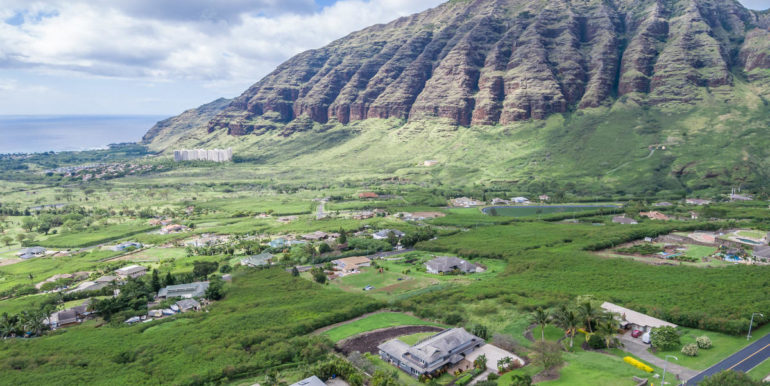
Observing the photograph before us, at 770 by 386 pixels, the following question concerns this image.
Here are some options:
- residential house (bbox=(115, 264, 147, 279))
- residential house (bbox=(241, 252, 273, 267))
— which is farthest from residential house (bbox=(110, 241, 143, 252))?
residential house (bbox=(241, 252, 273, 267))

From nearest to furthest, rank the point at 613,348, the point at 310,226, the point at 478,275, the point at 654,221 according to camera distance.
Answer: the point at 613,348, the point at 478,275, the point at 654,221, the point at 310,226

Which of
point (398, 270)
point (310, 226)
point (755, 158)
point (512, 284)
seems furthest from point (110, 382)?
point (755, 158)

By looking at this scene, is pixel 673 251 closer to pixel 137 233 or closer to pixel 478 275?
pixel 478 275

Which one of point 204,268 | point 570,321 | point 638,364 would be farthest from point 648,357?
point 204,268

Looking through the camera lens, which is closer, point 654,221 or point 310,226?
point 654,221

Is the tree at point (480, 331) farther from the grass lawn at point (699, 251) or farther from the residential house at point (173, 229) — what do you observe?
the residential house at point (173, 229)

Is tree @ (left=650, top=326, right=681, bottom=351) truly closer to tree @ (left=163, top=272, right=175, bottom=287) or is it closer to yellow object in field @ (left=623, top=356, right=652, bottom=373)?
yellow object in field @ (left=623, top=356, right=652, bottom=373)
